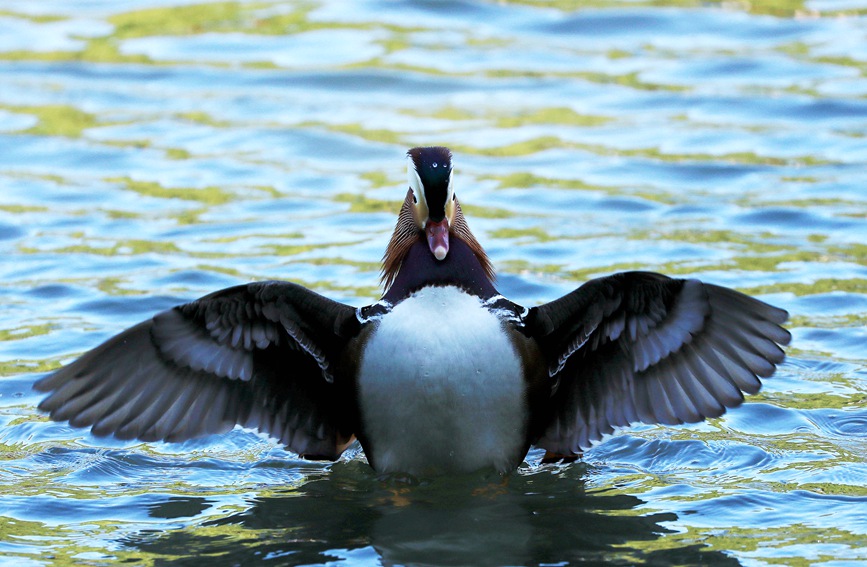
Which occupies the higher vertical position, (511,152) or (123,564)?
(511,152)

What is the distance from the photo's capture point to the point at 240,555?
659 centimetres

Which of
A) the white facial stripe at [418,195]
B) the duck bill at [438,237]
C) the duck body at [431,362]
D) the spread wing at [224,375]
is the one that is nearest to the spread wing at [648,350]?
the duck body at [431,362]

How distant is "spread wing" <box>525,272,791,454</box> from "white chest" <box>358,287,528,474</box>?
39 cm

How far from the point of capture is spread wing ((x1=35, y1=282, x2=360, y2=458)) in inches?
278

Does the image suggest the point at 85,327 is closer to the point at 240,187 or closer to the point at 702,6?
the point at 240,187

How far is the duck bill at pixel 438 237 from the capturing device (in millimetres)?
6926

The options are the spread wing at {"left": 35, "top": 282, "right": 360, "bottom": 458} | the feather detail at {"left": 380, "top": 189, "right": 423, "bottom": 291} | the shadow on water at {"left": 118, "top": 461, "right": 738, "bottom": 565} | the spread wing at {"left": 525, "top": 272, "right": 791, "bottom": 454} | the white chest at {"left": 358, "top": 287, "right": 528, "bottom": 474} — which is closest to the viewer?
the shadow on water at {"left": 118, "top": 461, "right": 738, "bottom": 565}

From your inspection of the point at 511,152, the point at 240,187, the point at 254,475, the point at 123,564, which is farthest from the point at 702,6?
the point at 123,564

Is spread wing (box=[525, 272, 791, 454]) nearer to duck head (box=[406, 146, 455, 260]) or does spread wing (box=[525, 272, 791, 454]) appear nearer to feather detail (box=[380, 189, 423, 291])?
duck head (box=[406, 146, 455, 260])

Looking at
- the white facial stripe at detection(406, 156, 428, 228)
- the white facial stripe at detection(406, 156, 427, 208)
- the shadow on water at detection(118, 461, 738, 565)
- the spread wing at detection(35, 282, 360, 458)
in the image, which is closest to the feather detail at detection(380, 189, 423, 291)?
the white facial stripe at detection(406, 156, 428, 228)

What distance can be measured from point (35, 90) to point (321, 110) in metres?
3.27

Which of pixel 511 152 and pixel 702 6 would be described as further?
pixel 702 6

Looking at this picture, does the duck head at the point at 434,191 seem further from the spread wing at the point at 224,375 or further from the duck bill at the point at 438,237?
the spread wing at the point at 224,375

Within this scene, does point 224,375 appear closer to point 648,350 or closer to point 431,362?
point 431,362
